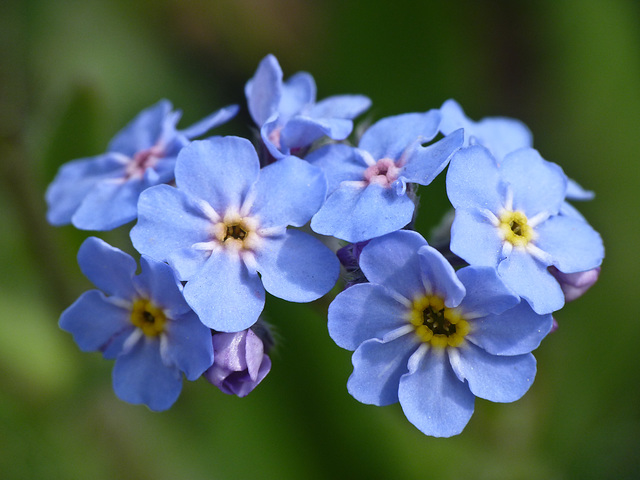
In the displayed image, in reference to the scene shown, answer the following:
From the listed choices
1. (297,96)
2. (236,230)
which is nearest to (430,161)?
(236,230)

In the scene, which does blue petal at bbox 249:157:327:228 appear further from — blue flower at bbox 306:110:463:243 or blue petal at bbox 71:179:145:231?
blue petal at bbox 71:179:145:231

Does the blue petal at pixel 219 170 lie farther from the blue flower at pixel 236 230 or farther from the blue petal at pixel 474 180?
the blue petal at pixel 474 180

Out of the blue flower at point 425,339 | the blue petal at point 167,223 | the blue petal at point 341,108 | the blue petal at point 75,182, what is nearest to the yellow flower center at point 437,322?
the blue flower at point 425,339

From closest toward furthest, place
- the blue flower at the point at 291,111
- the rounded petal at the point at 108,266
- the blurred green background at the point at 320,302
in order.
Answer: the rounded petal at the point at 108,266 → the blue flower at the point at 291,111 → the blurred green background at the point at 320,302

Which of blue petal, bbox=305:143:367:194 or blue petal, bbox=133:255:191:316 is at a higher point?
blue petal, bbox=305:143:367:194

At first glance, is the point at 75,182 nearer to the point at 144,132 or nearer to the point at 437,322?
the point at 144,132

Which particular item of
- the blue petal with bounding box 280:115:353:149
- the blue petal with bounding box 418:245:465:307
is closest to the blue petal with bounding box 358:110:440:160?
the blue petal with bounding box 280:115:353:149
